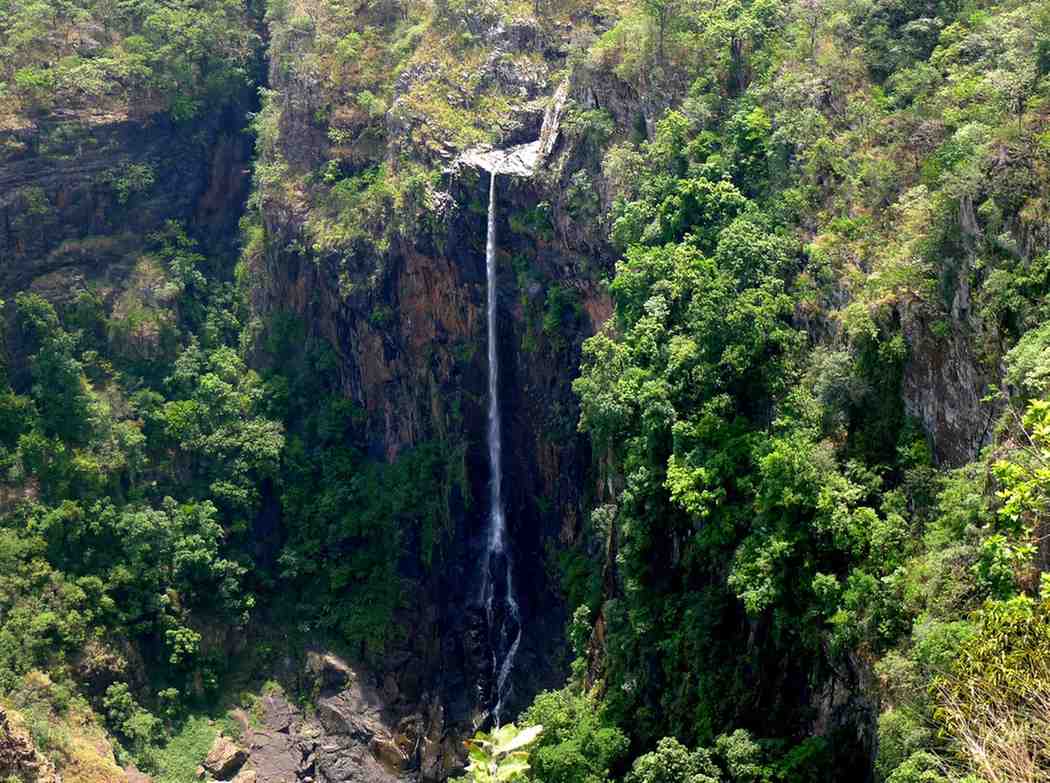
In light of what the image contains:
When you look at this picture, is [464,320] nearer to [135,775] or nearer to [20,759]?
[135,775]

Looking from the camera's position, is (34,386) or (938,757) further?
(34,386)

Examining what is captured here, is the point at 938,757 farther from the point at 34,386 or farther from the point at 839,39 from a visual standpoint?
the point at 34,386

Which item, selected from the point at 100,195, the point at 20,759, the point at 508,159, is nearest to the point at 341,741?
the point at 20,759

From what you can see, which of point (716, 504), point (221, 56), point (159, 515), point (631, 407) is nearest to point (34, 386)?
point (159, 515)

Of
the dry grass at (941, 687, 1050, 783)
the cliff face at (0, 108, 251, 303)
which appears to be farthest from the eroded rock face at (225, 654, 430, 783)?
the dry grass at (941, 687, 1050, 783)

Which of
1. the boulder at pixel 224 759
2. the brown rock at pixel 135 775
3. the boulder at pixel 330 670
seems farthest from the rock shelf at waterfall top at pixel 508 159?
the brown rock at pixel 135 775
